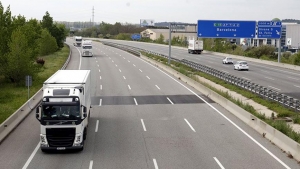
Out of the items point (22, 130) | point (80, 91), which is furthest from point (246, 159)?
point (22, 130)

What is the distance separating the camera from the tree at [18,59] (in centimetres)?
4069

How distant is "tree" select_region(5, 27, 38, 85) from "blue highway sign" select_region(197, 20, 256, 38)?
98.2ft

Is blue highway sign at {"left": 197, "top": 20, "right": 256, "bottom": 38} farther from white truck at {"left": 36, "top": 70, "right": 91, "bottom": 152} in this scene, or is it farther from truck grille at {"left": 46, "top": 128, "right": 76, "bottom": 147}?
truck grille at {"left": 46, "top": 128, "right": 76, "bottom": 147}

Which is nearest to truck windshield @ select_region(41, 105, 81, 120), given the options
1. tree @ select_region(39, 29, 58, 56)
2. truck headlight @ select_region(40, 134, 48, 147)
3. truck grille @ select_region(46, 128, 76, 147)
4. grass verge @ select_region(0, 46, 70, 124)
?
truck grille @ select_region(46, 128, 76, 147)

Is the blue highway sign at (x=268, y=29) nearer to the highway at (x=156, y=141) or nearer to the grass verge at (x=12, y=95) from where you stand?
the grass verge at (x=12, y=95)

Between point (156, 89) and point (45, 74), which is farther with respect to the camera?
point (45, 74)

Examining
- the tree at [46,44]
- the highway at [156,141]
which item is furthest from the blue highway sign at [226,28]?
the tree at [46,44]

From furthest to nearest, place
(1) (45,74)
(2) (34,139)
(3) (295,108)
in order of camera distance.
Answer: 1. (1) (45,74)
2. (3) (295,108)
3. (2) (34,139)

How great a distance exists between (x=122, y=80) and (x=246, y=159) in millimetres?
28269

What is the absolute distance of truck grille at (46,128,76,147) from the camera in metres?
17.3

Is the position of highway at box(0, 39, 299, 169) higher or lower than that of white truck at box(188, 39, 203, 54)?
lower

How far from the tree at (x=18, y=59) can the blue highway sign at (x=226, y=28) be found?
29929mm

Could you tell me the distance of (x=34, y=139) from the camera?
67.2 feet

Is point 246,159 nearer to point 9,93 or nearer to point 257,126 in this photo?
point 257,126
